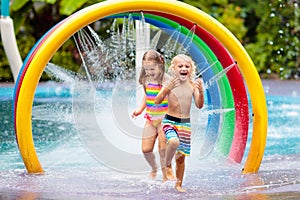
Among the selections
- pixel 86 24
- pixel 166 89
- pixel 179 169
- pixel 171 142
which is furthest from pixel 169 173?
pixel 86 24

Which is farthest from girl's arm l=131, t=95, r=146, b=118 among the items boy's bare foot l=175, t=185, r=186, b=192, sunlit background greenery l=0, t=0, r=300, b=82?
sunlit background greenery l=0, t=0, r=300, b=82

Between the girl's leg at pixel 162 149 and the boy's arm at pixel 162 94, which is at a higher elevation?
the boy's arm at pixel 162 94

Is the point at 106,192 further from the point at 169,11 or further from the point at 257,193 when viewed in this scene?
the point at 169,11

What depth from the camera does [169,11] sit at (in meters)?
5.58

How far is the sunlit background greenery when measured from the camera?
45.3ft

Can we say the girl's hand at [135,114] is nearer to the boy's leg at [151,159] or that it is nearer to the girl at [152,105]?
the girl at [152,105]

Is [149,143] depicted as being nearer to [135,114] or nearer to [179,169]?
[135,114]

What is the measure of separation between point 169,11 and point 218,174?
1327 millimetres

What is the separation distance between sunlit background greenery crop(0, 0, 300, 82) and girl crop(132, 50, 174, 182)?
7.88 meters

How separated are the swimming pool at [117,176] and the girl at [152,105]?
233 millimetres

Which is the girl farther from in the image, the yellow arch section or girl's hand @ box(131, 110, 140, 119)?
the yellow arch section

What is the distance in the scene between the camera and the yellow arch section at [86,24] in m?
5.40

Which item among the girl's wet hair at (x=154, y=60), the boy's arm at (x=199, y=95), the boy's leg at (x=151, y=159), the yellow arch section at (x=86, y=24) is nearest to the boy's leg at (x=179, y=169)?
the boy's leg at (x=151, y=159)

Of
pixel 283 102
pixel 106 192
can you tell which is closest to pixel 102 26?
pixel 283 102
